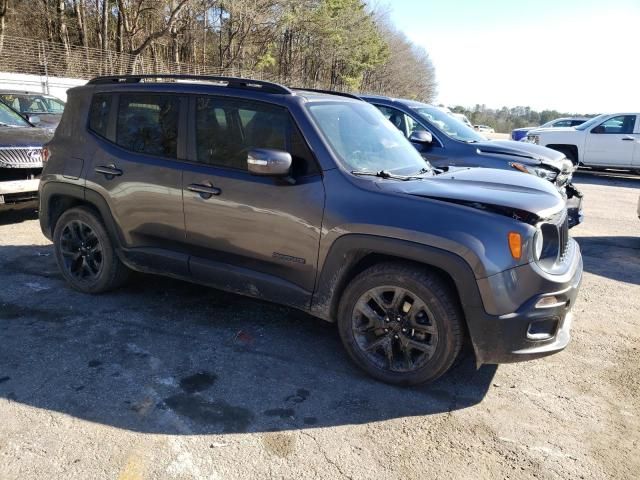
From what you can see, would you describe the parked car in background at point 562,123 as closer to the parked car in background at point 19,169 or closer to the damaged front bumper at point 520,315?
the parked car in background at point 19,169

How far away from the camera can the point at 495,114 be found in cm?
9562

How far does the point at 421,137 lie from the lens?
22.3 ft

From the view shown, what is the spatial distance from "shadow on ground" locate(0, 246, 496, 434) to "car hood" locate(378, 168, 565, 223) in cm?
120

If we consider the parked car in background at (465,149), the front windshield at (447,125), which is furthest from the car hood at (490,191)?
the front windshield at (447,125)

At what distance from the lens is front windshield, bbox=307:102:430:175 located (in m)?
3.50

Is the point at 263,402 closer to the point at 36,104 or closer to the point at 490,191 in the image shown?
the point at 490,191

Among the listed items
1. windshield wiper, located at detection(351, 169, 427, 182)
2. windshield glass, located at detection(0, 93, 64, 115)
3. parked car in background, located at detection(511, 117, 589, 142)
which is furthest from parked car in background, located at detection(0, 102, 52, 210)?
parked car in background, located at detection(511, 117, 589, 142)

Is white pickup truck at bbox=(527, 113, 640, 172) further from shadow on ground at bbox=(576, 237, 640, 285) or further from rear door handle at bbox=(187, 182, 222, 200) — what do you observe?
rear door handle at bbox=(187, 182, 222, 200)

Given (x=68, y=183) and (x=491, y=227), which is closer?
(x=491, y=227)

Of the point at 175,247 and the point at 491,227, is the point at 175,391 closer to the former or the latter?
the point at 175,247

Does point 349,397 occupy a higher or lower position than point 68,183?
lower

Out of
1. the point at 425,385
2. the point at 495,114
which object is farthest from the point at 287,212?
the point at 495,114

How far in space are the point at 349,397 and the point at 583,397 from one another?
1502mm

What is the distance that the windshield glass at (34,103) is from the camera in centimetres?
1086
